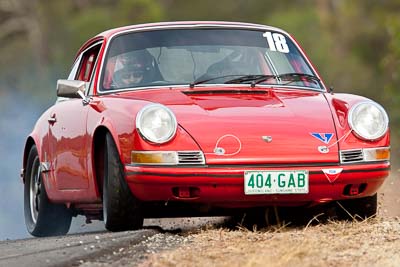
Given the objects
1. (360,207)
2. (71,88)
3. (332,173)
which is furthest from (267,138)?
(71,88)

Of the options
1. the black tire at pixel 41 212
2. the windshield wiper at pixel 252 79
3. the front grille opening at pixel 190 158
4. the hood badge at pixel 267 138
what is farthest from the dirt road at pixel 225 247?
the black tire at pixel 41 212

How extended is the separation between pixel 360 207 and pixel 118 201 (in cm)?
163

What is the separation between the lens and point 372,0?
241 feet

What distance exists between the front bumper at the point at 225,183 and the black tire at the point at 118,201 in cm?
8

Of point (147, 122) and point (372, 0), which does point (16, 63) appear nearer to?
point (372, 0)

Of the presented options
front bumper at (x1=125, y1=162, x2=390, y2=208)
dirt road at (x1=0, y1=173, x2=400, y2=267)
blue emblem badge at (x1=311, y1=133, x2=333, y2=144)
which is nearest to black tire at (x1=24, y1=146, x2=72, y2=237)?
dirt road at (x1=0, y1=173, x2=400, y2=267)

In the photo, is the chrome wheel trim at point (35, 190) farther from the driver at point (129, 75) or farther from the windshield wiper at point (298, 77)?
the windshield wiper at point (298, 77)

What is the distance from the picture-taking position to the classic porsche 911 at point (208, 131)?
8398 millimetres

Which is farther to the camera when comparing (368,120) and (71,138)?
(71,138)

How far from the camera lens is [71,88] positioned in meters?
9.84

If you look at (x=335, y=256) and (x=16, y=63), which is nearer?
(x=335, y=256)

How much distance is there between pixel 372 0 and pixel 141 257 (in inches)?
2642

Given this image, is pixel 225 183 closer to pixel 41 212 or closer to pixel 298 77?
pixel 298 77

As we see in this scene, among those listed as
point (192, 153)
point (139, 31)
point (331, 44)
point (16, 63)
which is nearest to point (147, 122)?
point (192, 153)
